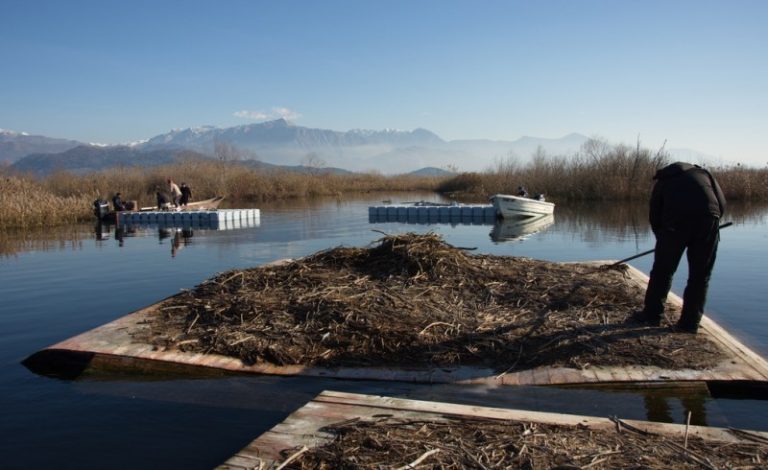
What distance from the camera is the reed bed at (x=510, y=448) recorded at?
11.7 feet

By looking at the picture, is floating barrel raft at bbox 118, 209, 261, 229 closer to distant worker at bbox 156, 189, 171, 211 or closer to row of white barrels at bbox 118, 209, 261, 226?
row of white barrels at bbox 118, 209, 261, 226

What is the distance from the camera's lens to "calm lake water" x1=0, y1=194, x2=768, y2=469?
5.12 meters

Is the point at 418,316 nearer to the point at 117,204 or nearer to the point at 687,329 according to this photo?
the point at 687,329

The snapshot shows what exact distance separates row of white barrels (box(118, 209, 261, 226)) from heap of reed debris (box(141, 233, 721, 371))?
1960 centimetres

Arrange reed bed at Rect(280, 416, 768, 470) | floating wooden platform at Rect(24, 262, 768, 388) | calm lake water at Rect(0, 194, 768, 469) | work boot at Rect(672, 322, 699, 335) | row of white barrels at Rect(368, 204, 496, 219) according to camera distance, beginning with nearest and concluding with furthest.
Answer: reed bed at Rect(280, 416, 768, 470) < calm lake water at Rect(0, 194, 768, 469) < floating wooden platform at Rect(24, 262, 768, 388) < work boot at Rect(672, 322, 699, 335) < row of white barrels at Rect(368, 204, 496, 219)

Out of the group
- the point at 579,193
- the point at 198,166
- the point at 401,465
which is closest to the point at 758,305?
the point at 401,465

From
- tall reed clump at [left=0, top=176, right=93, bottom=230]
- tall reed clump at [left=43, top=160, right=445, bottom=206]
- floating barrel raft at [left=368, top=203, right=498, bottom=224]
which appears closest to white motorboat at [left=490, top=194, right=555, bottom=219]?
floating barrel raft at [left=368, top=203, right=498, bottom=224]

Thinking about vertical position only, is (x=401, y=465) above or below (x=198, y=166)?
below

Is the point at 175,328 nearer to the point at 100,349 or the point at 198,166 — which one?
the point at 100,349

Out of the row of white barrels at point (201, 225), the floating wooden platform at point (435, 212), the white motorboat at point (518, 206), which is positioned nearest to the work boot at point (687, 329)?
the row of white barrels at point (201, 225)

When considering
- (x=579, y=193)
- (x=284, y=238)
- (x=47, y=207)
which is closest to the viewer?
(x=284, y=238)

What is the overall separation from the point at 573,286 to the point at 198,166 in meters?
47.7

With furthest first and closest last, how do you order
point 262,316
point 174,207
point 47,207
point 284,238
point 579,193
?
point 579,193 → point 174,207 → point 47,207 → point 284,238 → point 262,316

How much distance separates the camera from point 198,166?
5175 cm
